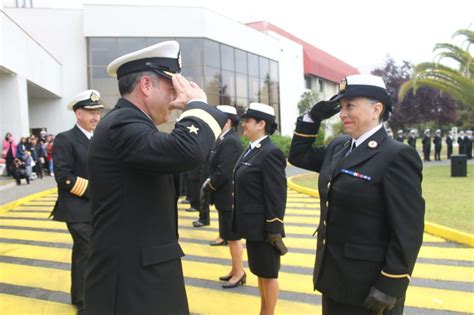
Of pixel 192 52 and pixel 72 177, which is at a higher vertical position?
pixel 192 52

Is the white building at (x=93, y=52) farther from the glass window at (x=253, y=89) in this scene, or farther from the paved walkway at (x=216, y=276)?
the paved walkway at (x=216, y=276)

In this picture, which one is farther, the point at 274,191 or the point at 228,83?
the point at 228,83

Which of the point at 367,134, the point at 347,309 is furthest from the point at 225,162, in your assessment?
the point at 347,309

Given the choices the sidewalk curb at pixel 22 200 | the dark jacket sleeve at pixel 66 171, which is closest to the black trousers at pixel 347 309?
the dark jacket sleeve at pixel 66 171

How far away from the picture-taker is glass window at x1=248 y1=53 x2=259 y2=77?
28.9 m

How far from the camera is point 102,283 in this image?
6.79ft

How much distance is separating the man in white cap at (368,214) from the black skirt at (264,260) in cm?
112

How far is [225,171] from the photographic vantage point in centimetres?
582

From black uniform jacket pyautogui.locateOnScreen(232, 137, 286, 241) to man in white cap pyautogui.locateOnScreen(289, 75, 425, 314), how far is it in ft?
3.66

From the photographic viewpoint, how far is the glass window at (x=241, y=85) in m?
27.8

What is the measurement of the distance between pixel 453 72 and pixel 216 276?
16234 millimetres

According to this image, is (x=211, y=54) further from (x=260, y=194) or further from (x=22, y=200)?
(x=260, y=194)

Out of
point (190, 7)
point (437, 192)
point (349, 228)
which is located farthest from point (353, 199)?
point (190, 7)

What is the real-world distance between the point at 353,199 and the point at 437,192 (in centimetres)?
967
